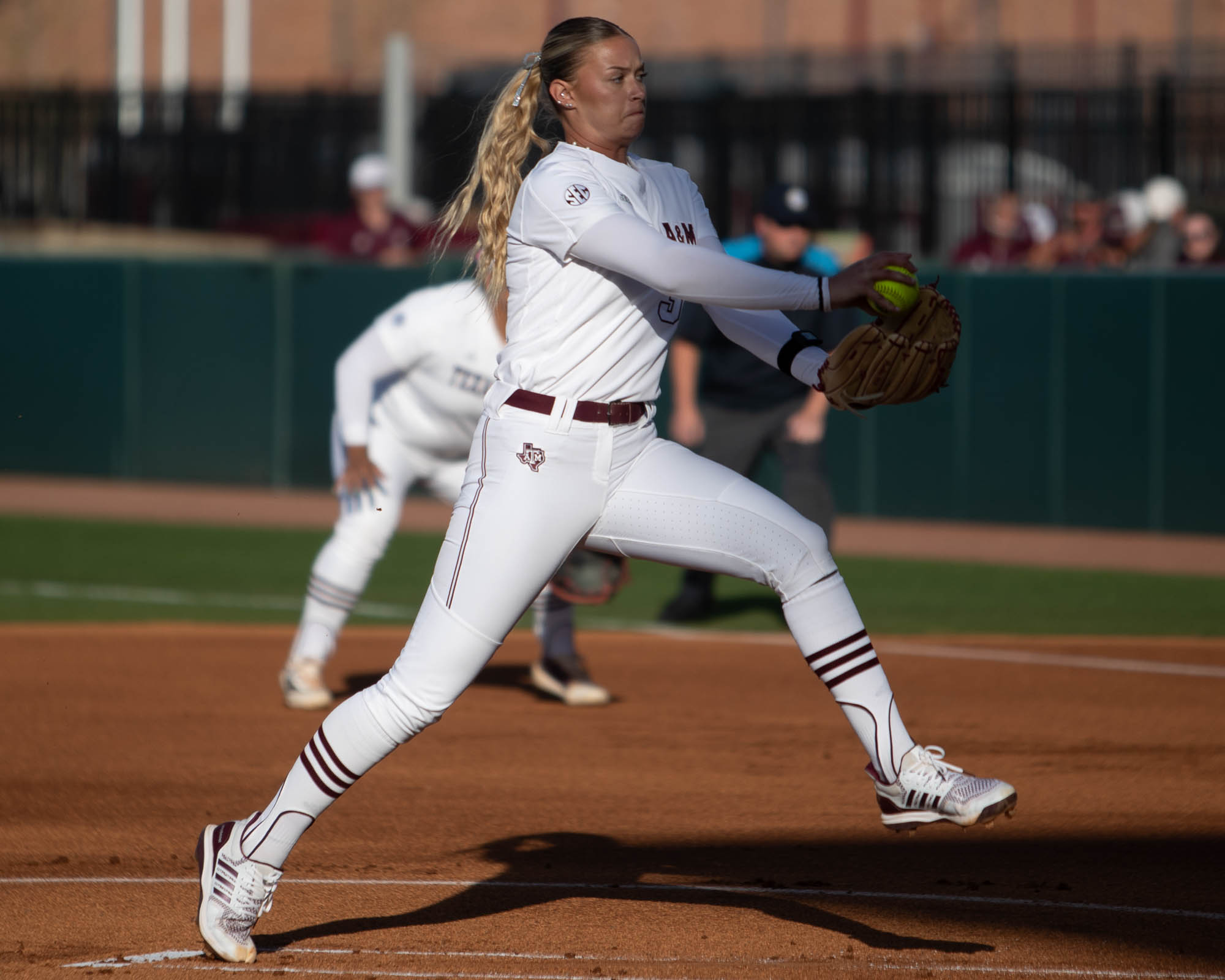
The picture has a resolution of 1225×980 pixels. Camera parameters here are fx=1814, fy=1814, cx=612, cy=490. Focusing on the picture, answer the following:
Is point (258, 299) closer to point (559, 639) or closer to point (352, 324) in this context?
point (352, 324)

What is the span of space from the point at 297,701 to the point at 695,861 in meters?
2.80

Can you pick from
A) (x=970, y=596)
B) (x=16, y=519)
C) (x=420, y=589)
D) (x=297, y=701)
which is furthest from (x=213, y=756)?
(x=16, y=519)

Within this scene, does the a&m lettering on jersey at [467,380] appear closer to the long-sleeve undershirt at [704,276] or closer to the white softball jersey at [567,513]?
the white softball jersey at [567,513]

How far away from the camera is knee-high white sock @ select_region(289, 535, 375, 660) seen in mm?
7527

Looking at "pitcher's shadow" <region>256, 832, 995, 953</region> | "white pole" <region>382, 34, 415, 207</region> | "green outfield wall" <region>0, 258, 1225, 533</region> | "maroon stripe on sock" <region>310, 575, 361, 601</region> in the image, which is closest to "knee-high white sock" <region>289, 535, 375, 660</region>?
"maroon stripe on sock" <region>310, 575, 361, 601</region>

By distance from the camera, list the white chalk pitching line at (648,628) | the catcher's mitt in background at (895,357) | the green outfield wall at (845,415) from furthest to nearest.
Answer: the green outfield wall at (845,415) < the white chalk pitching line at (648,628) < the catcher's mitt in background at (895,357)

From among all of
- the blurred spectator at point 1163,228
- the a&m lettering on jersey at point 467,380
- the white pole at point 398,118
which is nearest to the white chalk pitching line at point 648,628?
the a&m lettering on jersey at point 467,380

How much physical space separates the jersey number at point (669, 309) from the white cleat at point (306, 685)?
3.68 m

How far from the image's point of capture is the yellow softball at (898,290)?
3924 millimetres

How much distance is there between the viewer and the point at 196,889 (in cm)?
493

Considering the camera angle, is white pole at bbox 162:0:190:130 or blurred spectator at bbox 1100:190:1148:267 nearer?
blurred spectator at bbox 1100:190:1148:267

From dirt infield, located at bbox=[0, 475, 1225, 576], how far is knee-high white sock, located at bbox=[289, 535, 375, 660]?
234 inches

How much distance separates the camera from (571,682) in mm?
7863

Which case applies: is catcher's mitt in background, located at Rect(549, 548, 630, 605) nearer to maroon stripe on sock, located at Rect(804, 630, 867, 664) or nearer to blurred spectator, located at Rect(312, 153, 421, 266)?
maroon stripe on sock, located at Rect(804, 630, 867, 664)
